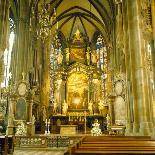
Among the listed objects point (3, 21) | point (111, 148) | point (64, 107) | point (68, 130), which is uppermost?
point (3, 21)

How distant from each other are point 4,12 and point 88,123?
17.6 metres

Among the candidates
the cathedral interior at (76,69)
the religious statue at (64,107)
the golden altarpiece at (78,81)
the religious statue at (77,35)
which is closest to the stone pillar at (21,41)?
the cathedral interior at (76,69)

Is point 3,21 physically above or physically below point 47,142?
above

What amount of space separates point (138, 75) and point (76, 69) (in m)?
22.6

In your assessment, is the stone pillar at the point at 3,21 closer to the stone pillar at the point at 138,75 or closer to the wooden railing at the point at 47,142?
the wooden railing at the point at 47,142

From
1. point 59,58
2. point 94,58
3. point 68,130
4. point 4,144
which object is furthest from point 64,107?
point 4,144

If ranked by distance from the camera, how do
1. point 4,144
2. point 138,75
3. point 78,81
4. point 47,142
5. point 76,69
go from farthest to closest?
point 76,69
point 78,81
point 47,142
point 138,75
point 4,144

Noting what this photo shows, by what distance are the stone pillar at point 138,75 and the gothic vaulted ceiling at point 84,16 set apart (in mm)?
12233

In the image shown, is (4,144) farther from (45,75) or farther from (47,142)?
(45,75)

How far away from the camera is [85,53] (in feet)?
121

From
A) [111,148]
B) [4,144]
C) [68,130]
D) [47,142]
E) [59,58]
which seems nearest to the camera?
[111,148]

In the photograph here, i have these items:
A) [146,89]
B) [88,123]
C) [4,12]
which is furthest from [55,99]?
[146,89]

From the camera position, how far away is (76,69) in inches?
1395

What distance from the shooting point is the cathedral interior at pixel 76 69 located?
43.5 ft
